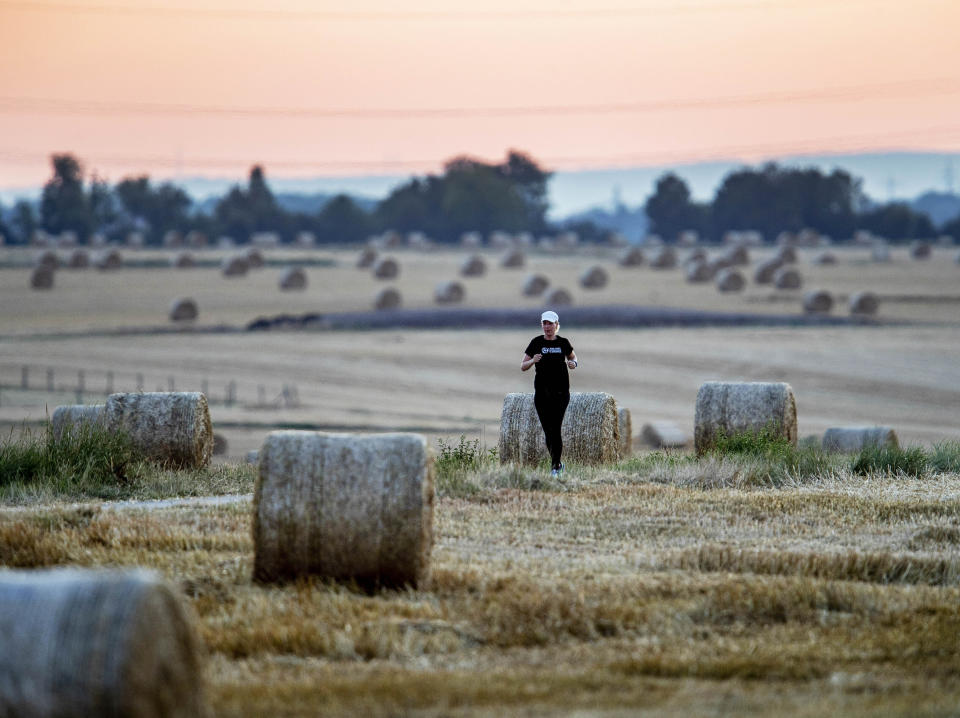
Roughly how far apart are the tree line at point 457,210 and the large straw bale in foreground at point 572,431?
297ft

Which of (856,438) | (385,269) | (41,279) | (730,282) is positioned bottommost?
(856,438)

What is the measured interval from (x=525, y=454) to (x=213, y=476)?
126 inches

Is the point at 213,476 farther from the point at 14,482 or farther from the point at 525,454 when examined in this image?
the point at 525,454

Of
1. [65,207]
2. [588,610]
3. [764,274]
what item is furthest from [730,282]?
[65,207]

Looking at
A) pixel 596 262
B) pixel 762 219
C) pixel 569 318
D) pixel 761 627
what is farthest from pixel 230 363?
pixel 762 219

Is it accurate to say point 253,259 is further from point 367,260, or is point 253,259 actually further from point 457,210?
point 457,210

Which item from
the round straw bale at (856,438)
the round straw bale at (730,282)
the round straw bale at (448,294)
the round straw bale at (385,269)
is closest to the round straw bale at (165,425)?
the round straw bale at (856,438)

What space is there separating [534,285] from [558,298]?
4.24 meters

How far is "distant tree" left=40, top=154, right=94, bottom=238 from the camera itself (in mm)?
109312

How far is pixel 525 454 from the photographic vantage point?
1633 centimetres

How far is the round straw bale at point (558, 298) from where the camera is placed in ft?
185

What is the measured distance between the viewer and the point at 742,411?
59.4 feet

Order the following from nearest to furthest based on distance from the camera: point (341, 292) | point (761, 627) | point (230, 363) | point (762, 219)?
point (761, 627)
point (230, 363)
point (341, 292)
point (762, 219)

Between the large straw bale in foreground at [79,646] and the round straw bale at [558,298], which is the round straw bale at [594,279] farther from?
the large straw bale in foreground at [79,646]
